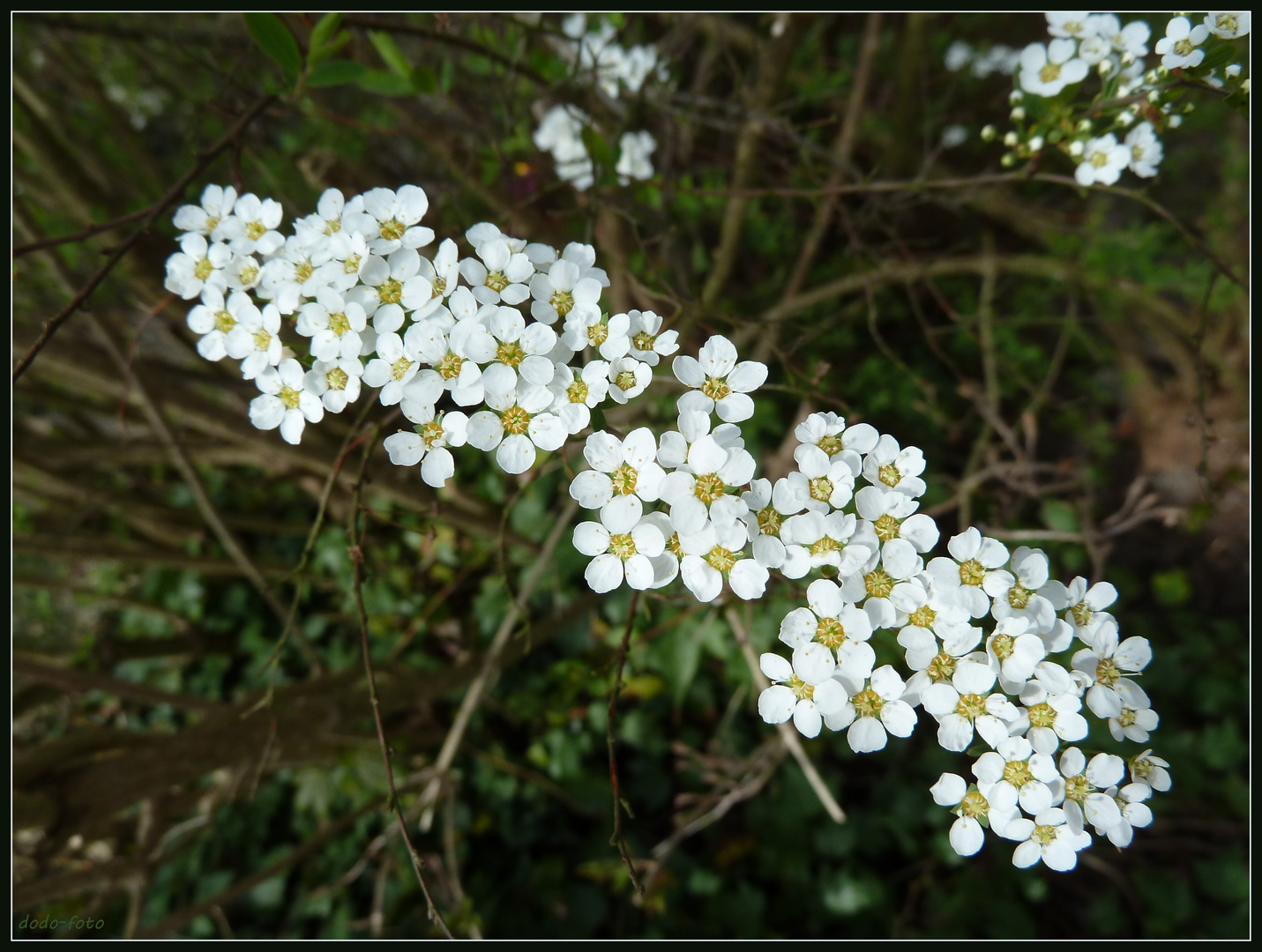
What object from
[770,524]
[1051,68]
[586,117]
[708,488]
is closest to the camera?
[708,488]

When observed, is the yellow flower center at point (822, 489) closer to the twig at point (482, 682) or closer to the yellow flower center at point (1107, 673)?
the yellow flower center at point (1107, 673)

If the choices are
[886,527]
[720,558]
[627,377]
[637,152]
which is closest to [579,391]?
[627,377]

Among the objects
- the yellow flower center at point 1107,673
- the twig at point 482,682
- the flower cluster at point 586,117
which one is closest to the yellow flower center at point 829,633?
the yellow flower center at point 1107,673

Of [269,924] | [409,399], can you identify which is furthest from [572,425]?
[269,924]

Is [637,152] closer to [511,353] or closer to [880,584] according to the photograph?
[511,353]

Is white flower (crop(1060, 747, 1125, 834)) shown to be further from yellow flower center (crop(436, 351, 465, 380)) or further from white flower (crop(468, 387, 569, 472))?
yellow flower center (crop(436, 351, 465, 380))

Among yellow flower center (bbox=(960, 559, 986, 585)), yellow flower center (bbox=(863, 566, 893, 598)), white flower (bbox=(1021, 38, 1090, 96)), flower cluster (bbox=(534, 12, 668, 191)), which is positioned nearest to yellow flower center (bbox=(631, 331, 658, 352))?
yellow flower center (bbox=(863, 566, 893, 598))

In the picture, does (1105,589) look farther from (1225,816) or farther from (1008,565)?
(1225,816)
